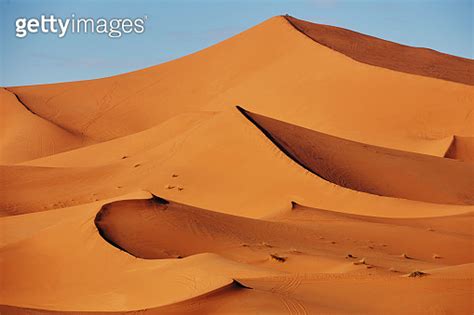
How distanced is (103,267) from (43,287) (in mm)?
1054

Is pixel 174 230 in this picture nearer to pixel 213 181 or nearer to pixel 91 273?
pixel 91 273

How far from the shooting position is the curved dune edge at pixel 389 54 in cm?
4741

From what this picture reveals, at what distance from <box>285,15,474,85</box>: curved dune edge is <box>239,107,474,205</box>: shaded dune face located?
17.5 m

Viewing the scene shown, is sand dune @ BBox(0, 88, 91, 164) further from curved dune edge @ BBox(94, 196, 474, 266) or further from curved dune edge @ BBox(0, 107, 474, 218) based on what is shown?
curved dune edge @ BBox(94, 196, 474, 266)

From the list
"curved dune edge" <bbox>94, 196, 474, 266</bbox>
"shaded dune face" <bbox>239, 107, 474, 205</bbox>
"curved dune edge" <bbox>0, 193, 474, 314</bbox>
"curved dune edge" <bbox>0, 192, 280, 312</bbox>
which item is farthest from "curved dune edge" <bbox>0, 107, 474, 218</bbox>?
"curved dune edge" <bbox>0, 192, 280, 312</bbox>

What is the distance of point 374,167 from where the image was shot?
26.9 m

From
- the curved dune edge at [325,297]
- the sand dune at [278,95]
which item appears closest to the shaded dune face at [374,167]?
the sand dune at [278,95]

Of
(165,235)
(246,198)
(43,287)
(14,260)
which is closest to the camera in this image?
(43,287)

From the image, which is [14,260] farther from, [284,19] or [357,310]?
[284,19]

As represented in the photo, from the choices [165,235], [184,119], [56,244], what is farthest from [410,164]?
[56,244]

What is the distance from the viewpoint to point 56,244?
663 inches

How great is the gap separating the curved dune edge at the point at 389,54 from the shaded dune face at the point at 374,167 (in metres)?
17.5

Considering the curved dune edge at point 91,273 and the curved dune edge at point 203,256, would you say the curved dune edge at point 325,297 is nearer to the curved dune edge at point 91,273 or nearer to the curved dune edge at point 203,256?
the curved dune edge at point 203,256

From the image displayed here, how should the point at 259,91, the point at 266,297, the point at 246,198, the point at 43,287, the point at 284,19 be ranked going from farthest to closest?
the point at 284,19 < the point at 259,91 < the point at 246,198 < the point at 43,287 < the point at 266,297
